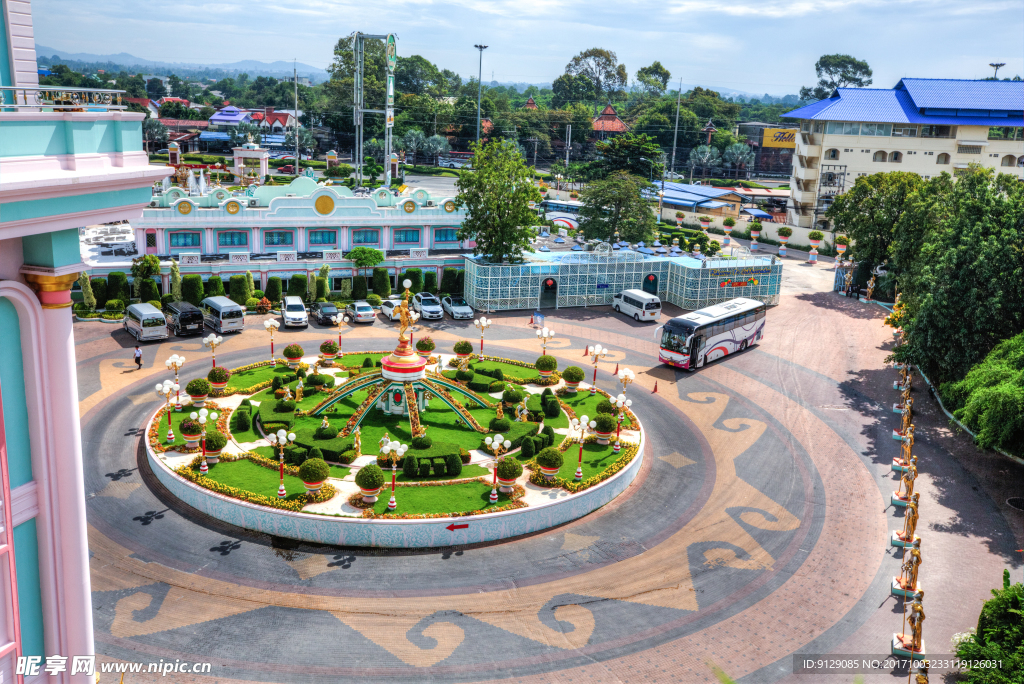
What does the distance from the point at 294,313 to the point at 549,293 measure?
19026 millimetres

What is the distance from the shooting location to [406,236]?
61.7 meters

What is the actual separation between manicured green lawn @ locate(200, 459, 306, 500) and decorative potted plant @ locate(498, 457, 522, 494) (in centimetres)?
725

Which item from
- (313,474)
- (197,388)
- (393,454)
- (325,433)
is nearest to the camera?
(313,474)

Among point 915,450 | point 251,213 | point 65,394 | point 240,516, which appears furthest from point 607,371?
point 65,394

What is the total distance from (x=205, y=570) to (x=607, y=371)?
87.1 feet

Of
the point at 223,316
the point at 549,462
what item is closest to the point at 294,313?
the point at 223,316

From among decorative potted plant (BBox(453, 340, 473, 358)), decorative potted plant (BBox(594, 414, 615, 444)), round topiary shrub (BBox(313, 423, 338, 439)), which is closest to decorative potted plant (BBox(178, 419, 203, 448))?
round topiary shrub (BBox(313, 423, 338, 439))

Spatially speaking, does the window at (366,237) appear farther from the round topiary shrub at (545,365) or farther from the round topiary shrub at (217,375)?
the round topiary shrub at (545,365)

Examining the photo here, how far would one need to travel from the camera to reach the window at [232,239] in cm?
5606

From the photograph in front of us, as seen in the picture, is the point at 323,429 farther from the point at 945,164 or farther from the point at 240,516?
the point at 945,164

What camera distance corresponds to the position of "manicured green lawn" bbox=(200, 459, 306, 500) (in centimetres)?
2831

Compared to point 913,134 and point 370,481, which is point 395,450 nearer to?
point 370,481

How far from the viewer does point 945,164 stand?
93312mm

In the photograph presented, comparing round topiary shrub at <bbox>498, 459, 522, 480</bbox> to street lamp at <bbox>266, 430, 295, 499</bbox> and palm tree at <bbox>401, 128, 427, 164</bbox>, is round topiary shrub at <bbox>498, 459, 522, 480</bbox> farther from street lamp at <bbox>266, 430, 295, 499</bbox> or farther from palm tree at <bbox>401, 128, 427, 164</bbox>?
palm tree at <bbox>401, 128, 427, 164</bbox>
